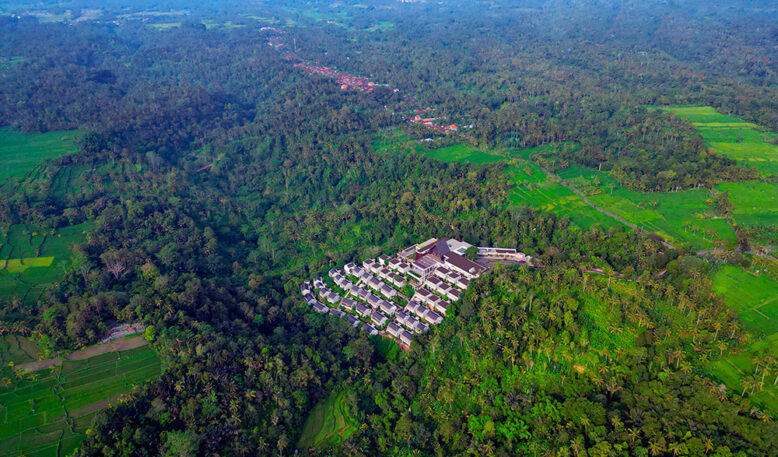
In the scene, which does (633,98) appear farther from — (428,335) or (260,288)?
(260,288)

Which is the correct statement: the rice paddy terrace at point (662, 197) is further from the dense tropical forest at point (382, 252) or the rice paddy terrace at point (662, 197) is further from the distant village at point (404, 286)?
the distant village at point (404, 286)

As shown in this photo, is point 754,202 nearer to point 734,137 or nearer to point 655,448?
point 734,137


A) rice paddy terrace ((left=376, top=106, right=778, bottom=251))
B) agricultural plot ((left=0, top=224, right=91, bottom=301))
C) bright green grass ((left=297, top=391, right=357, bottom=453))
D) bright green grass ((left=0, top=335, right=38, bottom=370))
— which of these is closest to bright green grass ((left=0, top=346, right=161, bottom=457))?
bright green grass ((left=0, top=335, right=38, bottom=370))

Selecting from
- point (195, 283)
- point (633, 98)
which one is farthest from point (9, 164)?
point (633, 98)

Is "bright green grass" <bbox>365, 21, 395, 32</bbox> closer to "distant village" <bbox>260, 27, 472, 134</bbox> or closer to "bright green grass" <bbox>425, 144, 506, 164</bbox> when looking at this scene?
"distant village" <bbox>260, 27, 472, 134</bbox>

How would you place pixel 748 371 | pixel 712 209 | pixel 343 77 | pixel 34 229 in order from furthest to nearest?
pixel 343 77, pixel 712 209, pixel 34 229, pixel 748 371

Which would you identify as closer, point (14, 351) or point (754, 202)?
point (14, 351)

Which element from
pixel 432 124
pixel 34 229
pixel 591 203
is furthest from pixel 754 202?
pixel 34 229
